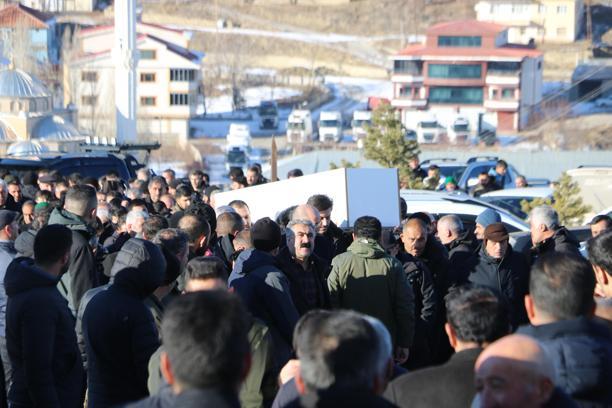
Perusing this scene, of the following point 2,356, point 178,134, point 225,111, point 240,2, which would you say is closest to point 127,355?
point 2,356

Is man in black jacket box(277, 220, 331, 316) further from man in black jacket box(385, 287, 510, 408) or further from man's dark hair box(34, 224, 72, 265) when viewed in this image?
man in black jacket box(385, 287, 510, 408)

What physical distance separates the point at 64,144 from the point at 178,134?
28.8 meters

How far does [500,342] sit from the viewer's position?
13.6ft

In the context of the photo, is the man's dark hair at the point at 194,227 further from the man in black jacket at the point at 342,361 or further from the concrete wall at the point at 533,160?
the concrete wall at the point at 533,160

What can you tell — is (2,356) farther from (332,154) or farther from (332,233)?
(332,154)

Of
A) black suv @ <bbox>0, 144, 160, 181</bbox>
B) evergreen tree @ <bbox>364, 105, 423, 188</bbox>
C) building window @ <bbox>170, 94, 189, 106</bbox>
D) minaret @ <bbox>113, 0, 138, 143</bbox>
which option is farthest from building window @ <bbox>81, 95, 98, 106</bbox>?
black suv @ <bbox>0, 144, 160, 181</bbox>

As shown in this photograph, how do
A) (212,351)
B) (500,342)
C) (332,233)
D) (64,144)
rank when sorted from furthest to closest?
(64,144) < (332,233) < (500,342) < (212,351)

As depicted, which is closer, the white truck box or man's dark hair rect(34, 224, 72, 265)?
man's dark hair rect(34, 224, 72, 265)

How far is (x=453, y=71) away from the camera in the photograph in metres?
91.1

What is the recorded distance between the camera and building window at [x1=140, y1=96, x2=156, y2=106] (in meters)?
95.9

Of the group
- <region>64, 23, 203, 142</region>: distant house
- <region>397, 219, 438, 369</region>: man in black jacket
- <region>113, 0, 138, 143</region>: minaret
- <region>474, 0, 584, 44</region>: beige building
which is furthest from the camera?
<region>474, 0, 584, 44</region>: beige building

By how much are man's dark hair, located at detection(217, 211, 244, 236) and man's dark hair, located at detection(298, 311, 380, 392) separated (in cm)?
537

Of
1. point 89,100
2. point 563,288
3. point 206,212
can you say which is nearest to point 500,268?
point 206,212

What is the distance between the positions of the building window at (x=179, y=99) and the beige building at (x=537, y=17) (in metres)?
38.1
